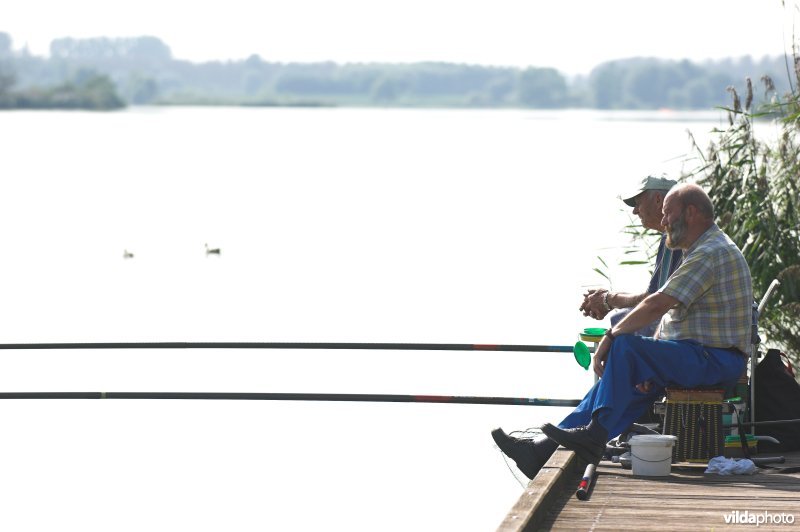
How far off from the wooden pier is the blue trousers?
0.72ft

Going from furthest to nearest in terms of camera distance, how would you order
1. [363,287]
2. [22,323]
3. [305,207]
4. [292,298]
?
[305,207] → [363,287] → [292,298] → [22,323]

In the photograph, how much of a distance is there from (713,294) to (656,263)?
0.62 meters

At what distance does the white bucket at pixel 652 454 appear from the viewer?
201 inches

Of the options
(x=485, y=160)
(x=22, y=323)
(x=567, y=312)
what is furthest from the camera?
(x=485, y=160)

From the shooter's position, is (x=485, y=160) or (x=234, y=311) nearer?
(x=234, y=311)

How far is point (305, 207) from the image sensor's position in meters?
34.4

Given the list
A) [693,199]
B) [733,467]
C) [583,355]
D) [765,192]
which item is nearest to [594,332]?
[583,355]

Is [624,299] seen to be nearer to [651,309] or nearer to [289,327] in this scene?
[651,309]

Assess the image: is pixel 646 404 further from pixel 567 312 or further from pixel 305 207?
pixel 305 207

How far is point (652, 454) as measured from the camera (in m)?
5.12

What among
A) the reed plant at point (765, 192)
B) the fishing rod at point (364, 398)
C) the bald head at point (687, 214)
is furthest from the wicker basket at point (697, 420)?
the reed plant at point (765, 192)

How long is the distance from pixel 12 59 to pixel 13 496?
477 ft

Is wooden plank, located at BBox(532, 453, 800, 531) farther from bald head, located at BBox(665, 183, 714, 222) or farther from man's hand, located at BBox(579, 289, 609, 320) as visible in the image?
bald head, located at BBox(665, 183, 714, 222)

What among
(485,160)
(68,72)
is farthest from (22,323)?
(68,72)
